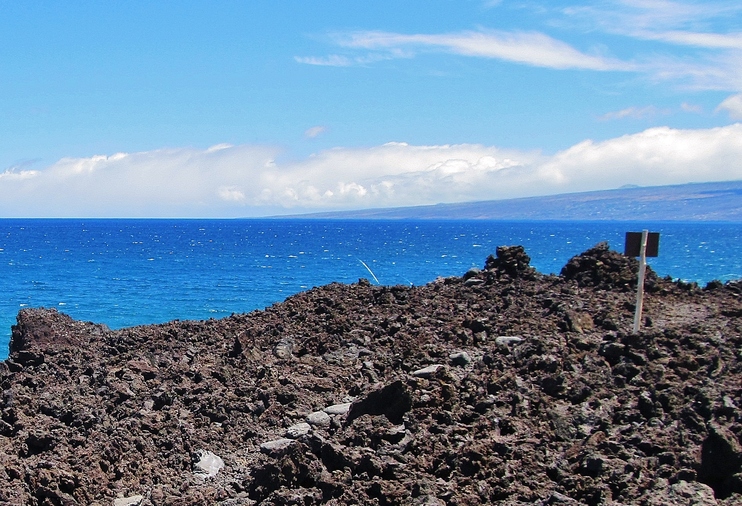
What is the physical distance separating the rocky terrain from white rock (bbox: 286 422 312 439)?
59 mm

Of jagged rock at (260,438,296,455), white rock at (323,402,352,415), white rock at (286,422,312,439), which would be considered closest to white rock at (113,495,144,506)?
jagged rock at (260,438,296,455)

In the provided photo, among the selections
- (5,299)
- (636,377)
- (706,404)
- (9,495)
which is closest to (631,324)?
(636,377)

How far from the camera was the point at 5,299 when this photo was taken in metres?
43.6

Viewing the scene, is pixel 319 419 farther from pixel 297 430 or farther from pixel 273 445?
pixel 273 445

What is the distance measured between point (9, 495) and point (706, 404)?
7085 millimetres

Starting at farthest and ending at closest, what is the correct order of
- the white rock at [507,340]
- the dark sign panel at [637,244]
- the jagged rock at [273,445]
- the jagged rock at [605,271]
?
the jagged rock at [605,271] → the dark sign panel at [637,244] → the white rock at [507,340] → the jagged rock at [273,445]

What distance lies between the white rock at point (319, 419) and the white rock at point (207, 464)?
1.23 meters

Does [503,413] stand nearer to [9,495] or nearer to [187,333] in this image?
[9,495]

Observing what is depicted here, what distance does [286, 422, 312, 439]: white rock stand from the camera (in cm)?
948

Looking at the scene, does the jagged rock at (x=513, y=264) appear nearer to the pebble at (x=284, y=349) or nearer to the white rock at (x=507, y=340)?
the white rock at (x=507, y=340)

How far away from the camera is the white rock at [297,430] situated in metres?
9.48

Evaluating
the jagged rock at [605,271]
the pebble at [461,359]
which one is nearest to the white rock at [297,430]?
the pebble at [461,359]

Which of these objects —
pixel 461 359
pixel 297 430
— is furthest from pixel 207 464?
pixel 461 359

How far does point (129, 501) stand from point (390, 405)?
2866 millimetres
